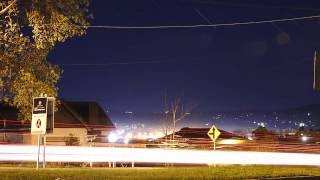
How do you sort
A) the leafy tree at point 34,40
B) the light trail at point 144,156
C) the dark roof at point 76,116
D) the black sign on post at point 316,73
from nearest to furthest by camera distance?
the leafy tree at point 34,40 < the black sign on post at point 316,73 < the light trail at point 144,156 < the dark roof at point 76,116

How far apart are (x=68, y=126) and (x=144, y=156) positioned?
2303 cm

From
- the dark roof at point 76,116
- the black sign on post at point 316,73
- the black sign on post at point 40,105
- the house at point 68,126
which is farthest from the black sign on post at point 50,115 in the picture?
the dark roof at point 76,116

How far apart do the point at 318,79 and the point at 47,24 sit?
A: 34.7 feet

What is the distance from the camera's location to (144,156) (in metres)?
37.1

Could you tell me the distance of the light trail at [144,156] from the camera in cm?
3384

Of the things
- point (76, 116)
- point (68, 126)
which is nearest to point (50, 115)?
point (68, 126)

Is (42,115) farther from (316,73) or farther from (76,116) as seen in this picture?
(76,116)

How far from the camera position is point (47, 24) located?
21.1 m

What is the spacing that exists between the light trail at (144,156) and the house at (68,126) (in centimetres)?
1001

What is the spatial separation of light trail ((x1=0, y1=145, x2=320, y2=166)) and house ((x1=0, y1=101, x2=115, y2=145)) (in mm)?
10013

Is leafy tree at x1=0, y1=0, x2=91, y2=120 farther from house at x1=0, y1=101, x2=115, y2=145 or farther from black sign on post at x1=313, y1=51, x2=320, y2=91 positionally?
house at x1=0, y1=101, x2=115, y2=145

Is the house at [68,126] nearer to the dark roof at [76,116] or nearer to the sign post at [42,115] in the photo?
the dark roof at [76,116]

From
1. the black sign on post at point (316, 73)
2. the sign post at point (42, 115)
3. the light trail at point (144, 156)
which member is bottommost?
the light trail at point (144, 156)

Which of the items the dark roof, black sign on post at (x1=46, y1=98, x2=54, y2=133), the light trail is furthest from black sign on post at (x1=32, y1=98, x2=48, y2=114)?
the dark roof
